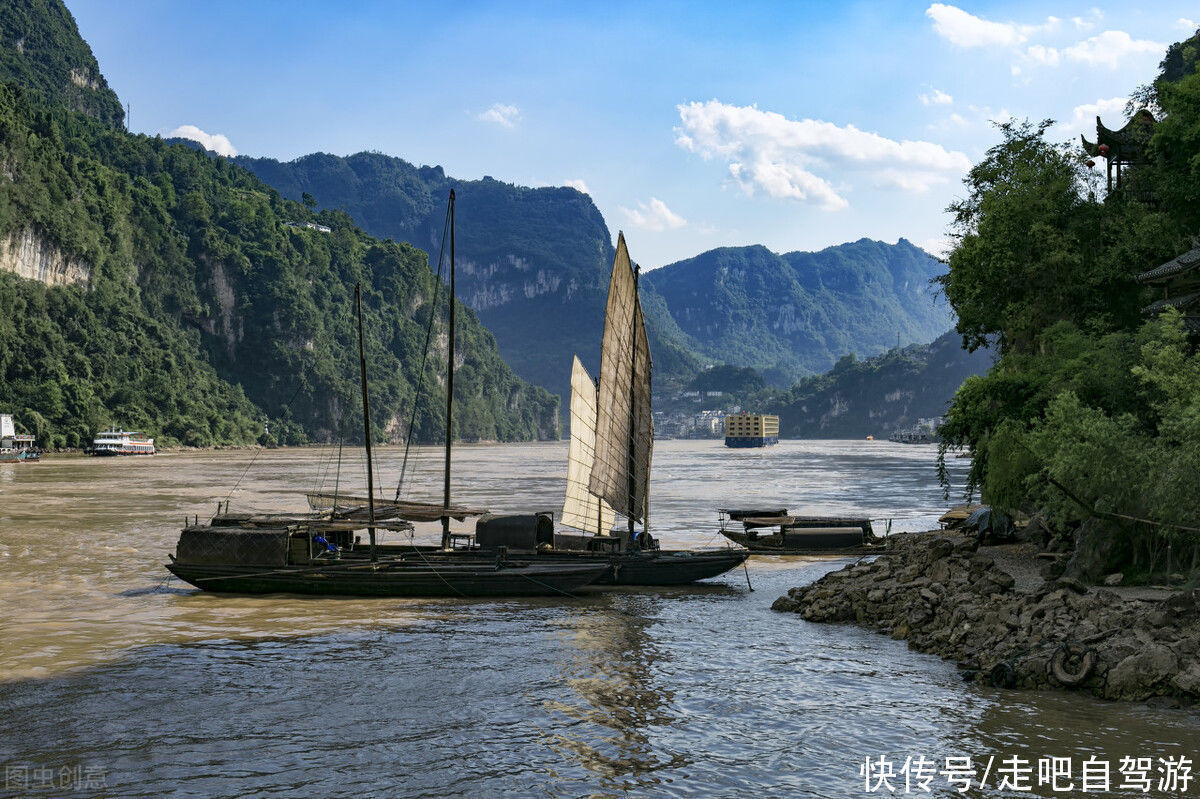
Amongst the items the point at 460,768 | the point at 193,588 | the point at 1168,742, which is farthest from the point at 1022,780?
the point at 193,588

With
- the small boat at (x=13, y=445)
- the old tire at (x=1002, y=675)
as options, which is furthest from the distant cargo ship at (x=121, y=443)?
the old tire at (x=1002, y=675)

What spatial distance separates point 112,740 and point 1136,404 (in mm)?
28642

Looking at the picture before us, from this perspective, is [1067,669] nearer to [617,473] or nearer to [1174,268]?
[617,473]

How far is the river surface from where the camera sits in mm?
14992

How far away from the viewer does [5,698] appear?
19125 millimetres

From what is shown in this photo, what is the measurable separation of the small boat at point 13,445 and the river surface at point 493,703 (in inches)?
4445

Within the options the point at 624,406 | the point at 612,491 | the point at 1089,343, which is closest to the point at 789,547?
the point at 612,491

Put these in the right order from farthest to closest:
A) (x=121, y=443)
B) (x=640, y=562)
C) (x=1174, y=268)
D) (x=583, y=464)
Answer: (x=121, y=443), (x=583, y=464), (x=640, y=562), (x=1174, y=268)

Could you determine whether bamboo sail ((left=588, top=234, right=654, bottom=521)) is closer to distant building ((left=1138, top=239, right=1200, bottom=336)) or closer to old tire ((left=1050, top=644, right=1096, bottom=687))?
old tire ((left=1050, top=644, right=1096, bottom=687))

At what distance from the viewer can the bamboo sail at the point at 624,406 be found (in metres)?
33.9

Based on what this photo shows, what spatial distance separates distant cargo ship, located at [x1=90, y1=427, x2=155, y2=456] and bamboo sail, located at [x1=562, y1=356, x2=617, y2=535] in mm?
139761

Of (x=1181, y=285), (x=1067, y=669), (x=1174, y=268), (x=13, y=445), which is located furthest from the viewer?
(x=13, y=445)

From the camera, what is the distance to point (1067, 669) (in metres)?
19.1

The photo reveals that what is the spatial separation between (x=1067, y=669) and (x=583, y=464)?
1970cm
